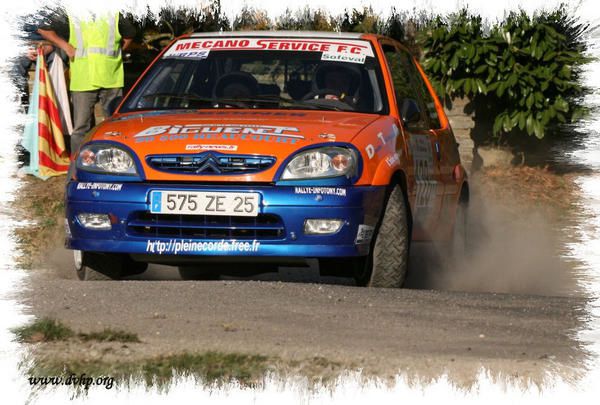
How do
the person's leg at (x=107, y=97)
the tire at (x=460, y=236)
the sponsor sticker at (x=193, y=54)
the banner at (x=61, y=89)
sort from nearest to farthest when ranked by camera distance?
the sponsor sticker at (x=193, y=54) → the tire at (x=460, y=236) → the person's leg at (x=107, y=97) → the banner at (x=61, y=89)

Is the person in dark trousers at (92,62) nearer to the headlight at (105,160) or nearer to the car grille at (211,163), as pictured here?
the headlight at (105,160)

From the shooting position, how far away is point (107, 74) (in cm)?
1437

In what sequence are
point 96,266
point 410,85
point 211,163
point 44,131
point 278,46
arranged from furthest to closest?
point 44,131, point 410,85, point 278,46, point 96,266, point 211,163

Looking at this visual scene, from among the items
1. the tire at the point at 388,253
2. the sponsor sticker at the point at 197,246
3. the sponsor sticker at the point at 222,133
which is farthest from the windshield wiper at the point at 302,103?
the sponsor sticker at the point at 197,246

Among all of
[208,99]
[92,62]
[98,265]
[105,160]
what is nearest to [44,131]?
[92,62]

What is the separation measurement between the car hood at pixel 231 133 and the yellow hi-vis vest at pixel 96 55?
18.4ft

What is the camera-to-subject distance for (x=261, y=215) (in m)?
7.89

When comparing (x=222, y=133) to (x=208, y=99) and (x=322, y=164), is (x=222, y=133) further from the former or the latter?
(x=208, y=99)

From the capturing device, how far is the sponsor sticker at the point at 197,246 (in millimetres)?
7926

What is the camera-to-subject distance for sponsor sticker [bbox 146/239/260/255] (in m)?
7.93

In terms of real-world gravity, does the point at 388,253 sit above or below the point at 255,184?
below

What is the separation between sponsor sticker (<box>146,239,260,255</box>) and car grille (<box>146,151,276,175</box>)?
0.40 m

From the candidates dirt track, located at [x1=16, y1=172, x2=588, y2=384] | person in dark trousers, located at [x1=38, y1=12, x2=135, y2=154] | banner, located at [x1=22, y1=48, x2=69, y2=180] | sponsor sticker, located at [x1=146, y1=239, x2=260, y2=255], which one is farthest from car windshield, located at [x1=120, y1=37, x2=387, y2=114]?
banner, located at [x1=22, y1=48, x2=69, y2=180]

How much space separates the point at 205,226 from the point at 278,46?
2.01m
